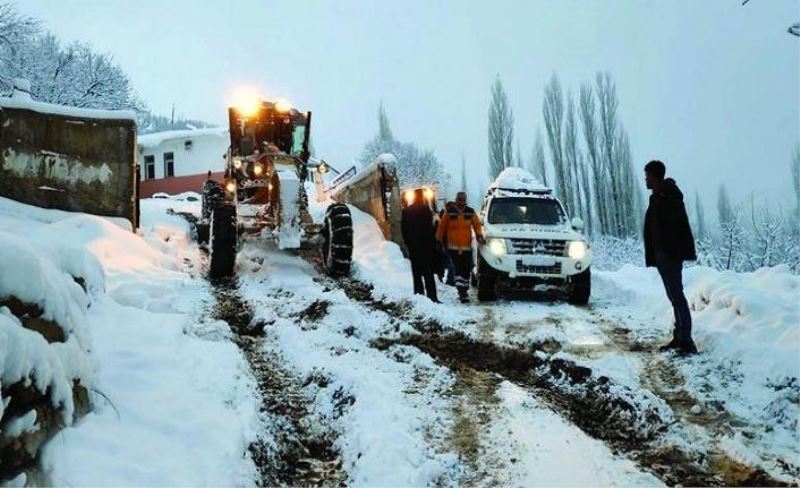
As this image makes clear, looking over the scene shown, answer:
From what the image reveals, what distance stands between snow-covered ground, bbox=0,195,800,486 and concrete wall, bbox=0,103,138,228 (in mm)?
3977

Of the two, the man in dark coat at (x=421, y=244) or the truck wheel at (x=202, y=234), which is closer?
the man in dark coat at (x=421, y=244)

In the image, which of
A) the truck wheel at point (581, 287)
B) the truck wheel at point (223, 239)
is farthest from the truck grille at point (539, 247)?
the truck wheel at point (223, 239)

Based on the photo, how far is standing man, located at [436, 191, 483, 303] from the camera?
30.5 feet

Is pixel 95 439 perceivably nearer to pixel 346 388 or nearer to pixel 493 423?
pixel 346 388

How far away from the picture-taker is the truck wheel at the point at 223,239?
989 cm

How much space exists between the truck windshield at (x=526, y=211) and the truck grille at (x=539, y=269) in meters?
1.11

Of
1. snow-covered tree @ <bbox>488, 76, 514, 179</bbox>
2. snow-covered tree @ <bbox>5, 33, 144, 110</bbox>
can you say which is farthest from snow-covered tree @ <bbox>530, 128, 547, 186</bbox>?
snow-covered tree @ <bbox>5, 33, 144, 110</bbox>

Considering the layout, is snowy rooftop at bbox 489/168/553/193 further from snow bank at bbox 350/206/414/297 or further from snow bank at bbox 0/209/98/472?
snow bank at bbox 0/209/98/472

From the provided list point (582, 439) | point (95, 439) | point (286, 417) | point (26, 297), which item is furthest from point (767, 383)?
point (26, 297)

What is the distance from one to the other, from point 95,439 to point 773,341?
546cm

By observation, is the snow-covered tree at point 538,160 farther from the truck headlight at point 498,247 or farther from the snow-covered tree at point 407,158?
the truck headlight at point 498,247

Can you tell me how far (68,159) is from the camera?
10969mm

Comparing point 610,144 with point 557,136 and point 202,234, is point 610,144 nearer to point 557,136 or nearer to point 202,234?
point 557,136

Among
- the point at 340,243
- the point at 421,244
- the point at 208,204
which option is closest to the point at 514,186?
the point at 421,244
